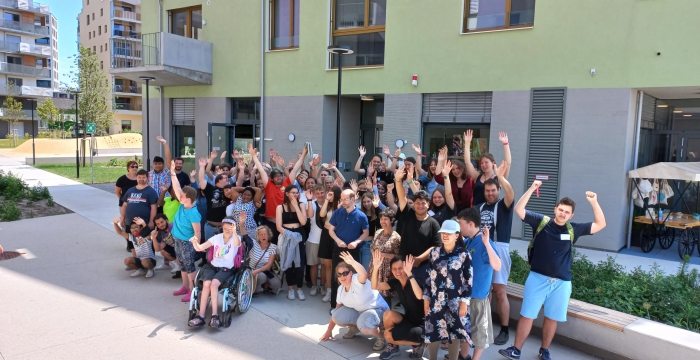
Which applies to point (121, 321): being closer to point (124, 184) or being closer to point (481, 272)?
point (124, 184)

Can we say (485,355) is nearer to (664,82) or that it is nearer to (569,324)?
(569,324)

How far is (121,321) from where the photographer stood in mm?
5844

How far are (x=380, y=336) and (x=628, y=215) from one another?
7469mm

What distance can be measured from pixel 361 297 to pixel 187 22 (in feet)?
47.4

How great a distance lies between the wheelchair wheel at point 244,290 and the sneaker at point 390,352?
2020 millimetres

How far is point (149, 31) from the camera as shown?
17.4 metres

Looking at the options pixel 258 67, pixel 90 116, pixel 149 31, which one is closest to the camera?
pixel 258 67

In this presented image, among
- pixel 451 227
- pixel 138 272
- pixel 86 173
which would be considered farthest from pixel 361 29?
pixel 86 173

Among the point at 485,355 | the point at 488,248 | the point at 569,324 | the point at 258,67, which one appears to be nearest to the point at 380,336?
the point at 485,355

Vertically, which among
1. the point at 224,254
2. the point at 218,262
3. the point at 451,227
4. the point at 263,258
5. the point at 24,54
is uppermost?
the point at 24,54

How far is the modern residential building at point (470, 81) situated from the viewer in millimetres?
9281

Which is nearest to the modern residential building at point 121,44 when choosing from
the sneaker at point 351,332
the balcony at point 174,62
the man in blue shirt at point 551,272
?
the balcony at point 174,62

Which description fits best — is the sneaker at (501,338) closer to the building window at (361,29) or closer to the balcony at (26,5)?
the building window at (361,29)

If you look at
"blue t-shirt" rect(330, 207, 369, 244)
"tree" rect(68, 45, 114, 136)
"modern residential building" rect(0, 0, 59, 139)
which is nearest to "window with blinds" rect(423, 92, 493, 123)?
"blue t-shirt" rect(330, 207, 369, 244)
